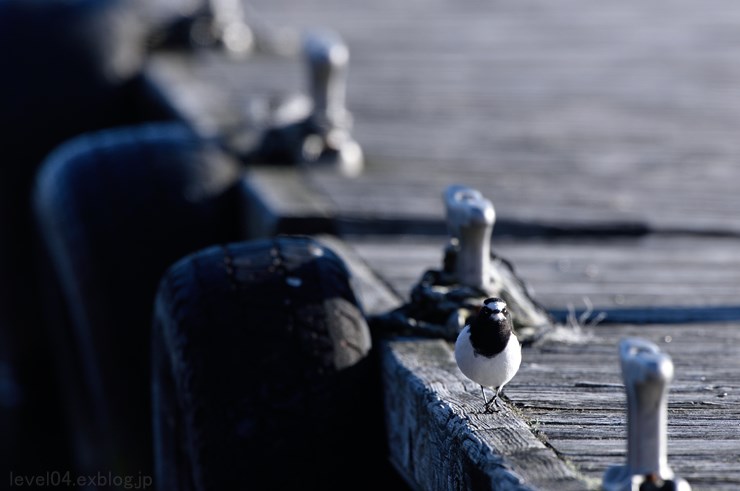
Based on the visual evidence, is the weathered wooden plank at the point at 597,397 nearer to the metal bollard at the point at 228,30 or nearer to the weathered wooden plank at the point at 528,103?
the weathered wooden plank at the point at 528,103

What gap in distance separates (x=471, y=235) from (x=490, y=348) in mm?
803

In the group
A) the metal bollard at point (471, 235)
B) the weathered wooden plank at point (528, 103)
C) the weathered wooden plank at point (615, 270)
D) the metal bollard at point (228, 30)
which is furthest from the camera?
the metal bollard at point (228, 30)

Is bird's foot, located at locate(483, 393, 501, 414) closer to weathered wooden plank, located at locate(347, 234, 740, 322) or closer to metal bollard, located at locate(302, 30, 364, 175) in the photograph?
weathered wooden plank, located at locate(347, 234, 740, 322)

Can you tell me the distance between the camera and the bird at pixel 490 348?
304 cm

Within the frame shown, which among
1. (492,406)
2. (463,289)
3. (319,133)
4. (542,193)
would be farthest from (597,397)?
(319,133)

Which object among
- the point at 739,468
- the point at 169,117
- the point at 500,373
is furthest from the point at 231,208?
the point at 739,468

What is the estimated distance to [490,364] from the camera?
3059 millimetres

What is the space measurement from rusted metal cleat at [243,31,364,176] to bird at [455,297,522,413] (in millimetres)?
2892

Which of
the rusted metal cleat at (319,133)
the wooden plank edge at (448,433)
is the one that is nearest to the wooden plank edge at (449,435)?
the wooden plank edge at (448,433)

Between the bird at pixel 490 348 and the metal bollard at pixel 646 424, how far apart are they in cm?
51

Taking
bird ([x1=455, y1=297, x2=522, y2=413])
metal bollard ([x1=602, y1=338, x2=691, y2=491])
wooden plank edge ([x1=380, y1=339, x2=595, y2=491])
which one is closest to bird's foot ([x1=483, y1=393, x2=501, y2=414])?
wooden plank edge ([x1=380, y1=339, x2=595, y2=491])

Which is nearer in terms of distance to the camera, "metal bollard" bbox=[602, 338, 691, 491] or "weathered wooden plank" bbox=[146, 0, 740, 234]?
"metal bollard" bbox=[602, 338, 691, 491]

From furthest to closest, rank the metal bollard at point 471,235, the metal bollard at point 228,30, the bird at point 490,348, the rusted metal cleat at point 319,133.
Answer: the metal bollard at point 228,30 < the rusted metal cleat at point 319,133 < the metal bollard at point 471,235 < the bird at point 490,348

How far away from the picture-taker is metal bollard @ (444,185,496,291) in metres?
3.75
